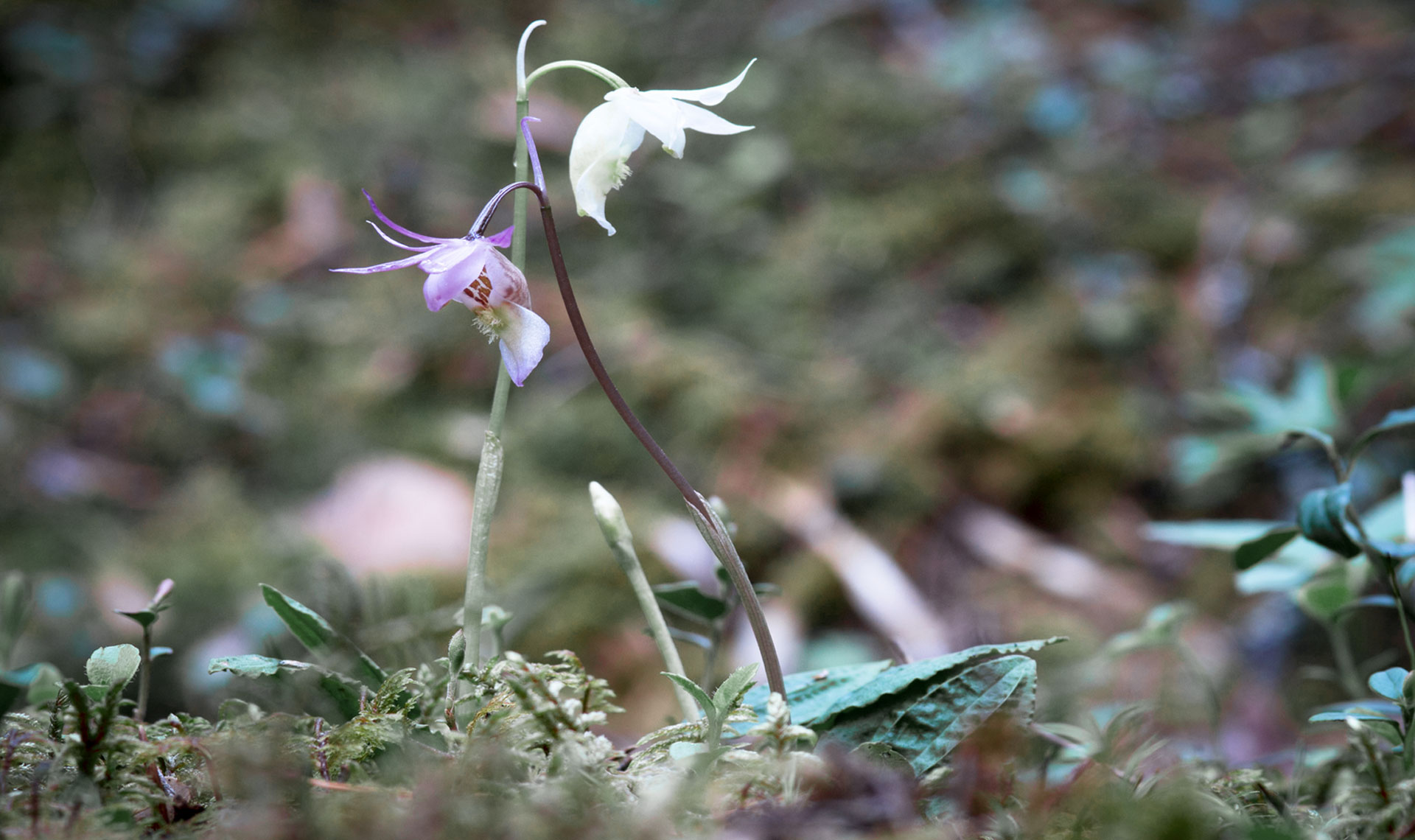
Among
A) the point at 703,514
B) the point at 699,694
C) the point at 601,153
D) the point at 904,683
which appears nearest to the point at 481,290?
the point at 601,153

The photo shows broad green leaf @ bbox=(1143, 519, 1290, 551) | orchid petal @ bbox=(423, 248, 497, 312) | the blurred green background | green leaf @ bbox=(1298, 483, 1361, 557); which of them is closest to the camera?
orchid petal @ bbox=(423, 248, 497, 312)

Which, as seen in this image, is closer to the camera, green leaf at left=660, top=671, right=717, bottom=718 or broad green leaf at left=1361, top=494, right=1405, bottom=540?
green leaf at left=660, top=671, right=717, bottom=718

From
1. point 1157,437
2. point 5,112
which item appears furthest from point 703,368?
point 5,112

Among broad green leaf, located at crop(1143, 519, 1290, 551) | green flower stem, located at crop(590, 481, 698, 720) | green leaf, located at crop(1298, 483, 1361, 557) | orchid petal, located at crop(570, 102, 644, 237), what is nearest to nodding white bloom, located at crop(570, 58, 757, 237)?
orchid petal, located at crop(570, 102, 644, 237)

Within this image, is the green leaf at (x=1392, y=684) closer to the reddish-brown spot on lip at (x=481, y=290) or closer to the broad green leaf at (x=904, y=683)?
the broad green leaf at (x=904, y=683)

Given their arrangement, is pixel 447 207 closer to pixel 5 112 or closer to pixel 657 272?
pixel 657 272

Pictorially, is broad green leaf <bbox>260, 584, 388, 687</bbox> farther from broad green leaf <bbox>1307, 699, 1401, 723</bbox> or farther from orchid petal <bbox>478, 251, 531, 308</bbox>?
broad green leaf <bbox>1307, 699, 1401, 723</bbox>

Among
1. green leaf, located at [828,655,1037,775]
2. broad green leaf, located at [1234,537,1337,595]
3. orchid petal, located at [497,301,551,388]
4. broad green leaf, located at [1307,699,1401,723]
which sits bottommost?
broad green leaf, located at [1307,699,1401,723]

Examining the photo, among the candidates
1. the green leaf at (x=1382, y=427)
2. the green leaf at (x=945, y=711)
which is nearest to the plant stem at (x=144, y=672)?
the green leaf at (x=945, y=711)
